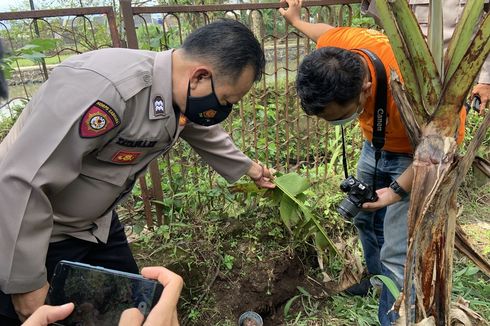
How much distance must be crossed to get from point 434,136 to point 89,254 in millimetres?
1369

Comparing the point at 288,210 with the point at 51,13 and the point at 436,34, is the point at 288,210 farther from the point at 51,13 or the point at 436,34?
the point at 51,13

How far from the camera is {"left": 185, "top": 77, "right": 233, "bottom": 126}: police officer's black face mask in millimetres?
1377

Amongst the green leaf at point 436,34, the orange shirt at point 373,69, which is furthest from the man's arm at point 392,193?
the green leaf at point 436,34

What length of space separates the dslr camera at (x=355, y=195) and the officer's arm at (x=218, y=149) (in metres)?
0.49

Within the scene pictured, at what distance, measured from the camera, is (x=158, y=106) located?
1.35m

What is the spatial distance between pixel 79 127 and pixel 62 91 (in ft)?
0.37

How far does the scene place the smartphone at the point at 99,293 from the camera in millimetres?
991

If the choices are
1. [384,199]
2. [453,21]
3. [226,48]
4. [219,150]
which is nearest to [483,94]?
[453,21]

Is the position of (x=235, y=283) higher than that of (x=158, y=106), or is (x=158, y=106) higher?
(x=158, y=106)

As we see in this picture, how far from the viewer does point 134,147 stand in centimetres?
136

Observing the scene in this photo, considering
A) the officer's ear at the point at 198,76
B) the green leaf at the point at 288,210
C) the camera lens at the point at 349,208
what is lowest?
the green leaf at the point at 288,210

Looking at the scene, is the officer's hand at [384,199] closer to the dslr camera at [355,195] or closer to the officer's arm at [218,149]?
the dslr camera at [355,195]

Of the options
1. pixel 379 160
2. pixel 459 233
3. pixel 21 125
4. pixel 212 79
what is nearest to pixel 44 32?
pixel 21 125

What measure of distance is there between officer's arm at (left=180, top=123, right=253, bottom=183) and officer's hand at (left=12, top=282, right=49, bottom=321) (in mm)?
852
